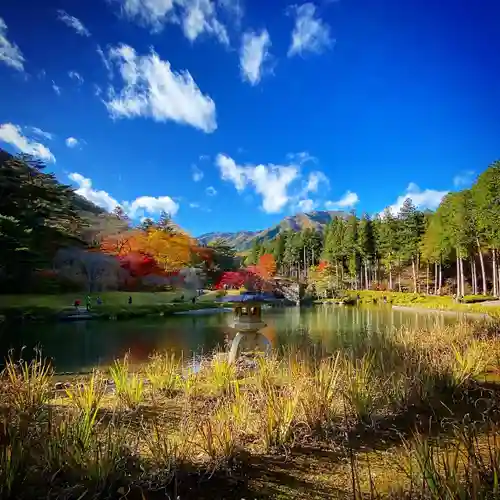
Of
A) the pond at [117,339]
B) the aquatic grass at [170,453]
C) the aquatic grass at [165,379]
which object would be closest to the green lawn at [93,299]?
the pond at [117,339]

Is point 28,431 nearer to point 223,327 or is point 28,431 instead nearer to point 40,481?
point 40,481

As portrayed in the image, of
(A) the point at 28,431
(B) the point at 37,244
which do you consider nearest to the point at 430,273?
(B) the point at 37,244

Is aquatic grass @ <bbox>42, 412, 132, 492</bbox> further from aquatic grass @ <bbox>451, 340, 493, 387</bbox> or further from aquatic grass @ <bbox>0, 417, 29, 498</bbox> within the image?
aquatic grass @ <bbox>451, 340, 493, 387</bbox>

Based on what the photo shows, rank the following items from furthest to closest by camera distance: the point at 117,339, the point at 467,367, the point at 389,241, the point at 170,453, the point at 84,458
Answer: the point at 389,241 → the point at 117,339 → the point at 467,367 → the point at 170,453 → the point at 84,458

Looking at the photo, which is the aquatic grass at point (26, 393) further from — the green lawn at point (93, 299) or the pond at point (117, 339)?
the green lawn at point (93, 299)

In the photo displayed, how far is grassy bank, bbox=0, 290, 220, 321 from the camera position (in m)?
17.1

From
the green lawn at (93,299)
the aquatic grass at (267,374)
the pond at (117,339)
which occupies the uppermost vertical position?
the green lawn at (93,299)

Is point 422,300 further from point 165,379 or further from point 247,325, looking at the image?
point 165,379

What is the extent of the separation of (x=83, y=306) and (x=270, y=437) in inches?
802

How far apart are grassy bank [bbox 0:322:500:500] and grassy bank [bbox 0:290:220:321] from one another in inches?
600

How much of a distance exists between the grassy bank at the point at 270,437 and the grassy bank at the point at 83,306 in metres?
15.2

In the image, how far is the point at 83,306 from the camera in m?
20.8

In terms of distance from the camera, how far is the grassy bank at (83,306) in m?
17.1

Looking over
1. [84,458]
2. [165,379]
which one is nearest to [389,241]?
[165,379]
